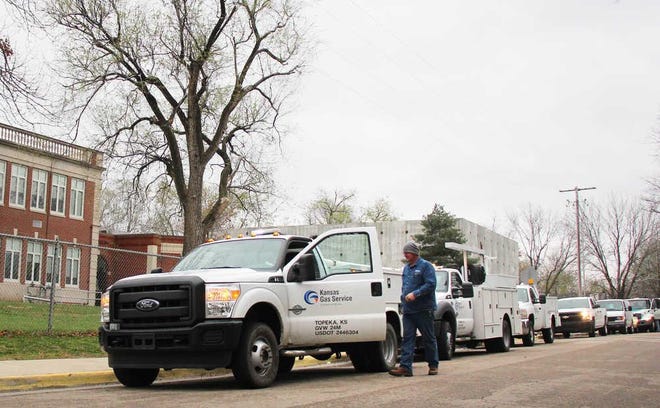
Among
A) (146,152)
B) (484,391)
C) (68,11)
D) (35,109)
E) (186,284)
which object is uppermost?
(68,11)

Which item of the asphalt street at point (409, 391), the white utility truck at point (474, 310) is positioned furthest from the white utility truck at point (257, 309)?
the white utility truck at point (474, 310)

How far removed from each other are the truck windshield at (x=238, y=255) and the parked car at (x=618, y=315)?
3234cm

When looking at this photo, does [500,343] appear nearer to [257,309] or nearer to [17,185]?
[257,309]

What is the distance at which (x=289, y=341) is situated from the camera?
10156mm

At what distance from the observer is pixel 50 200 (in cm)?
4175

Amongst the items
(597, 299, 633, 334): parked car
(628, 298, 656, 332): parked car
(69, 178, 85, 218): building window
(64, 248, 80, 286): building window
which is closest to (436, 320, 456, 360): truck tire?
(597, 299, 633, 334): parked car

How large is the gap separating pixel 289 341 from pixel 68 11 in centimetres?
2073

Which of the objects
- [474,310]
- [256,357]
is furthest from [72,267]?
[256,357]

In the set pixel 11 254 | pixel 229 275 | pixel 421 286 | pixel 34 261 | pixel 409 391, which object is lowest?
pixel 409 391

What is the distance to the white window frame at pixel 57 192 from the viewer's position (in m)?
41.9

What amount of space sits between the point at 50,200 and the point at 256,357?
1412 inches

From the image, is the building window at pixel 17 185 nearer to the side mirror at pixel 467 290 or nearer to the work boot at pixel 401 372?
the side mirror at pixel 467 290

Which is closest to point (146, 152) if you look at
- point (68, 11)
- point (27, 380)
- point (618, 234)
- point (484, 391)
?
point (68, 11)

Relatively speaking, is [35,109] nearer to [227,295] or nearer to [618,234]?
[227,295]
